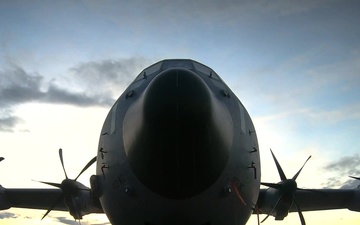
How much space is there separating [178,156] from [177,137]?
0.33 meters

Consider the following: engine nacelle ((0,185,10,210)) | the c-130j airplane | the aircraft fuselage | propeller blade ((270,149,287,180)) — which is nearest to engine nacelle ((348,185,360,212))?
propeller blade ((270,149,287,180))

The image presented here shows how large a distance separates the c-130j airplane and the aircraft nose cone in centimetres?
2

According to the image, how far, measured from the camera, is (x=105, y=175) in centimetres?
727

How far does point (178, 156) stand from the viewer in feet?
18.6

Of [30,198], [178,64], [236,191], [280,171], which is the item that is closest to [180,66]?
[178,64]

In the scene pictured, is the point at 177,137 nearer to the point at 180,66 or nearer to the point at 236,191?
the point at 236,191

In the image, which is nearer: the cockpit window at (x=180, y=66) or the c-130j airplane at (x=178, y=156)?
the c-130j airplane at (x=178, y=156)

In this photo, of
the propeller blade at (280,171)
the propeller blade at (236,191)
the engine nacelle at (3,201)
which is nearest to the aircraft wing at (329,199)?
the propeller blade at (280,171)

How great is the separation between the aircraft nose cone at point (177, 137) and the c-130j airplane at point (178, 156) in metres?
0.02

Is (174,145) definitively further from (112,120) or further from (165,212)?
(112,120)

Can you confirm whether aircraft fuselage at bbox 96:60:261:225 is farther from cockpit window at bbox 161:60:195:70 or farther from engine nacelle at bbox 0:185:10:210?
engine nacelle at bbox 0:185:10:210

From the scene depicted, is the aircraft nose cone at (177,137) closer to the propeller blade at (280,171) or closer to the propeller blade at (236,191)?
the propeller blade at (236,191)

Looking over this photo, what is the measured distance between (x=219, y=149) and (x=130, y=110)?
1903 mm

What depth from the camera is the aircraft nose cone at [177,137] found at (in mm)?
5520
